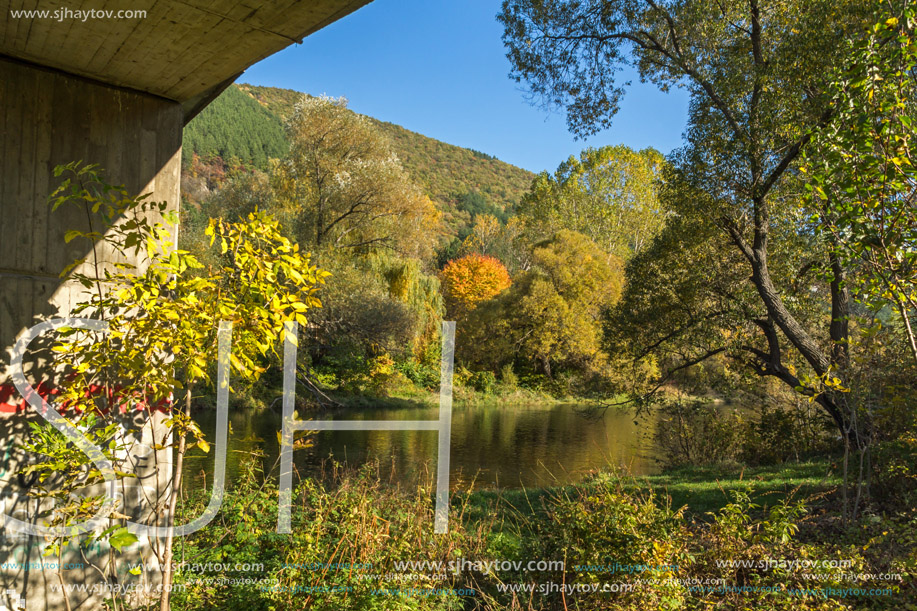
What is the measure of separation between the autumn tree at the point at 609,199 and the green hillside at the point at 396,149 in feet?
33.9

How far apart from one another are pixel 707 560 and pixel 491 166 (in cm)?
8237

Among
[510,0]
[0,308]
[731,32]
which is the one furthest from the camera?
[510,0]

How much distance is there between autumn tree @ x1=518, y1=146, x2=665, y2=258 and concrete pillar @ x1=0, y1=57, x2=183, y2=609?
109 feet

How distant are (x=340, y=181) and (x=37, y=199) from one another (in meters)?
17.0

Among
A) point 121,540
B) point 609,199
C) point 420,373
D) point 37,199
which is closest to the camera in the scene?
point 121,540

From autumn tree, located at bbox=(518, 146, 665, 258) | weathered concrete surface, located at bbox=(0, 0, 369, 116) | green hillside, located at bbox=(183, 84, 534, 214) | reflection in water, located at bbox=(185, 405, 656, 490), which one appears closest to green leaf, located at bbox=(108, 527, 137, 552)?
weathered concrete surface, located at bbox=(0, 0, 369, 116)

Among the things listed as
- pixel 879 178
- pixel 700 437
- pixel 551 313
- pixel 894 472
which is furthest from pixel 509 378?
pixel 879 178

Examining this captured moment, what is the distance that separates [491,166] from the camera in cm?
8306

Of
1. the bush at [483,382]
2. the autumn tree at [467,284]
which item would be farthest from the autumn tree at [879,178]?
the autumn tree at [467,284]

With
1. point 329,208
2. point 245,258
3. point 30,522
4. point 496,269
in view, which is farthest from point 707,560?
point 496,269

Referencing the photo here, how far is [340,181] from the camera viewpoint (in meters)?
19.6

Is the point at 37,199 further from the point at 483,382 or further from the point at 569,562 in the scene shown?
the point at 483,382

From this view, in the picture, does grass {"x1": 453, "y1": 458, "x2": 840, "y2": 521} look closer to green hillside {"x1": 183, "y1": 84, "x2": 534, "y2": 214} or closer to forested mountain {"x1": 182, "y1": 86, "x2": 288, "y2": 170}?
green hillside {"x1": 183, "y1": 84, "x2": 534, "y2": 214}

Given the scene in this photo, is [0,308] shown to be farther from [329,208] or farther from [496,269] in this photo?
[496,269]
